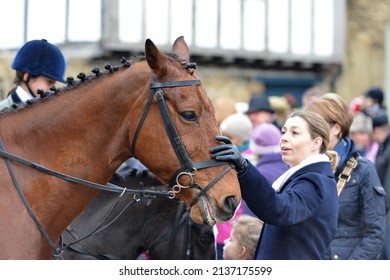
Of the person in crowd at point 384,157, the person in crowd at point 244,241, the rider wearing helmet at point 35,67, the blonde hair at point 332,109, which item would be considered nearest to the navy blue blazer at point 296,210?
the person in crowd at point 244,241

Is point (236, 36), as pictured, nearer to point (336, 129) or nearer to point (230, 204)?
point (336, 129)

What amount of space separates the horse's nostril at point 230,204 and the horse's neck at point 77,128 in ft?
1.86

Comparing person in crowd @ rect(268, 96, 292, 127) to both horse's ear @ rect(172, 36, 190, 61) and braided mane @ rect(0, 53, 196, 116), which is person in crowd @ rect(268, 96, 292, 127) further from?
braided mane @ rect(0, 53, 196, 116)

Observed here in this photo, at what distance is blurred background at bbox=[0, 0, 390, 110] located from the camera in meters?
16.1

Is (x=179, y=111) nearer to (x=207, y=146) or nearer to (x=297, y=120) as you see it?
(x=207, y=146)

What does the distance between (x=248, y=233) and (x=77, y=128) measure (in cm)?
146

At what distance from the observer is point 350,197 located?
16.5 ft

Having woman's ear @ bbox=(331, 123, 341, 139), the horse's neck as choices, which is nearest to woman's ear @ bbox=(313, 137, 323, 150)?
woman's ear @ bbox=(331, 123, 341, 139)

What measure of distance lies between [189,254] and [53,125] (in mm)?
1201

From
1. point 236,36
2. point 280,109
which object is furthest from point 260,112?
point 236,36

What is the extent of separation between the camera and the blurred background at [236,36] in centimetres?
1611

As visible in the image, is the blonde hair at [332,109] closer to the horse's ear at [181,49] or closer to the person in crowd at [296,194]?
the person in crowd at [296,194]

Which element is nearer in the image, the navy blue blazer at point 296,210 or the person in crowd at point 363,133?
the navy blue blazer at point 296,210

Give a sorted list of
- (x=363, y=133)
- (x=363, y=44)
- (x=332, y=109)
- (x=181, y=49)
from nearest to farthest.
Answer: (x=181, y=49) → (x=332, y=109) → (x=363, y=133) → (x=363, y=44)
